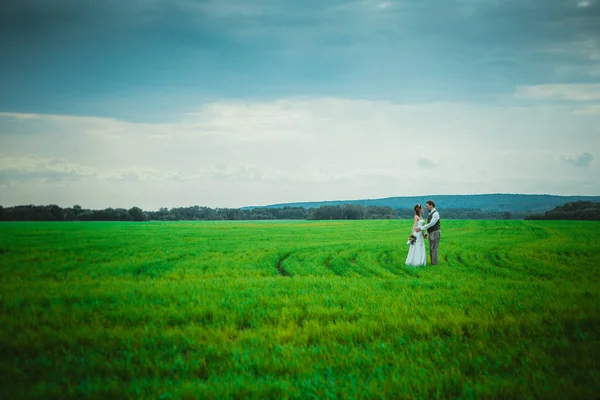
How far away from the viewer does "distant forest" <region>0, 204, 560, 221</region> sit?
14.0 meters

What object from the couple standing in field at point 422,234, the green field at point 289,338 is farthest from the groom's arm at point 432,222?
the green field at point 289,338

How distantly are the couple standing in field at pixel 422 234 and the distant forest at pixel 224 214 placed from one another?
16.7m

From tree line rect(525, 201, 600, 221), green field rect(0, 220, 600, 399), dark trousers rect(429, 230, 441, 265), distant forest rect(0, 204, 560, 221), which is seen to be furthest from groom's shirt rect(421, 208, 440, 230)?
tree line rect(525, 201, 600, 221)

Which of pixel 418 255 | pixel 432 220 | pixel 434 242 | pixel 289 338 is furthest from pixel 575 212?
pixel 289 338

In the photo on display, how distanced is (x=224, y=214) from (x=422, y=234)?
280 ft

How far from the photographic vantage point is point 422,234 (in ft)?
61.9

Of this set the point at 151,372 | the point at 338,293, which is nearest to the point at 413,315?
the point at 338,293

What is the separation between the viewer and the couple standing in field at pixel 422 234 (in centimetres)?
1791

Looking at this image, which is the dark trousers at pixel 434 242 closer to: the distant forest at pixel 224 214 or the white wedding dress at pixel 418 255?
the white wedding dress at pixel 418 255

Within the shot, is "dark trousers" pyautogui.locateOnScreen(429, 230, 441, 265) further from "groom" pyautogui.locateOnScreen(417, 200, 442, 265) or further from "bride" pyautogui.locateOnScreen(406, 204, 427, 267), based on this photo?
"bride" pyautogui.locateOnScreen(406, 204, 427, 267)

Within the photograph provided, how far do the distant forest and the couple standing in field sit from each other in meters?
16.7

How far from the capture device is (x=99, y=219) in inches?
1107

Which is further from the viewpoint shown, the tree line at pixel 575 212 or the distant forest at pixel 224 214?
the tree line at pixel 575 212

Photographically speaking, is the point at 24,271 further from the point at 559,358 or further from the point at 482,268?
the point at 482,268
